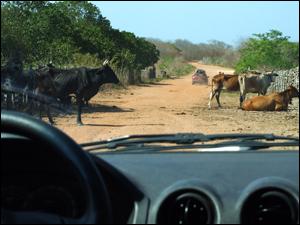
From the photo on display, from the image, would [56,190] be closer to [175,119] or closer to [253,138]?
[253,138]

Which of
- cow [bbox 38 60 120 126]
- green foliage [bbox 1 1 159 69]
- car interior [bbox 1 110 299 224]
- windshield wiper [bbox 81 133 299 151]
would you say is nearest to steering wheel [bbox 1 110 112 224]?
car interior [bbox 1 110 299 224]

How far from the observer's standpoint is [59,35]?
4867mm

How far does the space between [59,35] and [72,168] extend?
96.8 inches

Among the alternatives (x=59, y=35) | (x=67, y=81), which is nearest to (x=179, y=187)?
(x=67, y=81)

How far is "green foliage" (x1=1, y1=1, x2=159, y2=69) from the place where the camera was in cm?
341

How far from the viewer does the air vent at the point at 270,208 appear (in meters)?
2.43

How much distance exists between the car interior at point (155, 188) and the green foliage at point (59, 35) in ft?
2.46

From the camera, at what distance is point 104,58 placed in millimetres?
6109

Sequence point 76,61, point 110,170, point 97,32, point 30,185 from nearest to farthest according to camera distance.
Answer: point 110,170
point 30,185
point 76,61
point 97,32

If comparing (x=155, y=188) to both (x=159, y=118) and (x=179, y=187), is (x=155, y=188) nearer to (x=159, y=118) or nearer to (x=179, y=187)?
(x=179, y=187)

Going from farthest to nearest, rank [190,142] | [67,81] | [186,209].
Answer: [67,81]
[190,142]
[186,209]

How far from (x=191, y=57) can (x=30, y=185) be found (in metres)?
3.72

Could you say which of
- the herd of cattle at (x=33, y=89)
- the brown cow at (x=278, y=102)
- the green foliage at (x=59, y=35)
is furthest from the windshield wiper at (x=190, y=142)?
the brown cow at (x=278, y=102)

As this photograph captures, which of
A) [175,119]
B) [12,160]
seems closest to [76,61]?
[175,119]
